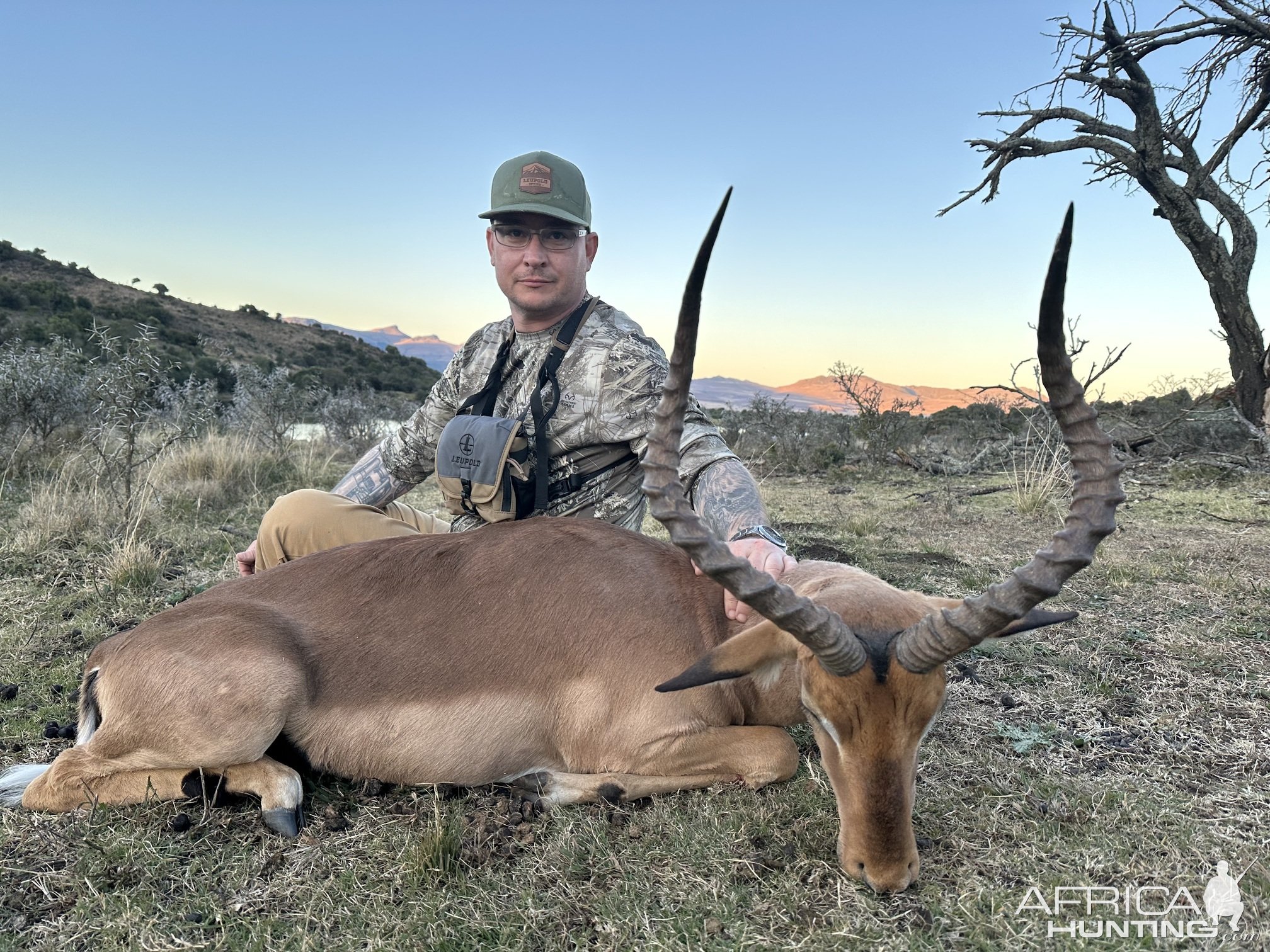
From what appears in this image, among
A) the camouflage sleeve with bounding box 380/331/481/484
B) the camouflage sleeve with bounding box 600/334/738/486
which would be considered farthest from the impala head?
the camouflage sleeve with bounding box 380/331/481/484

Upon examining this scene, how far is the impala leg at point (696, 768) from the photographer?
372cm

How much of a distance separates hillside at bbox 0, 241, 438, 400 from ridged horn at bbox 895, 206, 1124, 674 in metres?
39.9

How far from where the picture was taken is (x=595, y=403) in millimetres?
5469

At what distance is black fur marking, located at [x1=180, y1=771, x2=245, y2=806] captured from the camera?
3625mm

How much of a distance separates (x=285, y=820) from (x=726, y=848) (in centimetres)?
196

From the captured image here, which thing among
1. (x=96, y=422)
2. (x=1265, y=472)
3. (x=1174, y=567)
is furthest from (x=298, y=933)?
(x=1265, y=472)

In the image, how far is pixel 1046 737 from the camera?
4215mm

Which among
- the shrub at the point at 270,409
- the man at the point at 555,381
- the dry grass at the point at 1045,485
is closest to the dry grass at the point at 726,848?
the man at the point at 555,381

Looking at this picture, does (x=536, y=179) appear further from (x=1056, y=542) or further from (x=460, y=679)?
(x=1056, y=542)

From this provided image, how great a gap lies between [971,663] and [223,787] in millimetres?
4530

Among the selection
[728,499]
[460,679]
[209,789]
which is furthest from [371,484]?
[728,499]

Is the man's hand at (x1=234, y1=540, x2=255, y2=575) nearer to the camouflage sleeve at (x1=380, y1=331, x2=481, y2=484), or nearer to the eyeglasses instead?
the camouflage sleeve at (x1=380, y1=331, x2=481, y2=484)

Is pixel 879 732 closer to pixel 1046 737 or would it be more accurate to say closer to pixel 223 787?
pixel 1046 737

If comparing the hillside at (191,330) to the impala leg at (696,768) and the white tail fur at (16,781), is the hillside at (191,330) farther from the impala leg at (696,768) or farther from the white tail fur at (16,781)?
the impala leg at (696,768)
